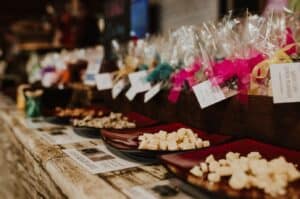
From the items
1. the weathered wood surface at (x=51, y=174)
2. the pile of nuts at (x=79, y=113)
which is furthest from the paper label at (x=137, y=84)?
the weathered wood surface at (x=51, y=174)

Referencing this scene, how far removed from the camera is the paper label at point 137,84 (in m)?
1.64

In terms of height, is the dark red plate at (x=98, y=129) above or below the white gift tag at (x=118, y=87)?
below

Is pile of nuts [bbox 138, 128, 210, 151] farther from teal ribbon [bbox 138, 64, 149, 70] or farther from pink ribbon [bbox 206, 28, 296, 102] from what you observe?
teal ribbon [bbox 138, 64, 149, 70]

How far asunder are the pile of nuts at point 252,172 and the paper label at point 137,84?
758mm

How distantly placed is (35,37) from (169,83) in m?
4.20

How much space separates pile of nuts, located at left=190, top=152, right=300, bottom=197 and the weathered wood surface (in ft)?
0.53

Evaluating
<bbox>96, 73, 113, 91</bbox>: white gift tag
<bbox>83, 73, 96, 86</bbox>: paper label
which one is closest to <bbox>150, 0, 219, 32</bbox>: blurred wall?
<bbox>83, 73, 96, 86</bbox>: paper label

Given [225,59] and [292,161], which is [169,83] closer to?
[225,59]

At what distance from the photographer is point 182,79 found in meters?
1.41

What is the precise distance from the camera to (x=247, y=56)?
3.99ft

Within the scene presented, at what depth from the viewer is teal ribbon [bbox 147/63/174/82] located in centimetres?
152

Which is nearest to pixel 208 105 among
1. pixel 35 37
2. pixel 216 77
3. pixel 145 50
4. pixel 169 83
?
pixel 216 77

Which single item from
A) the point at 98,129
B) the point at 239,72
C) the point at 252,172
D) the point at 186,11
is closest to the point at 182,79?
the point at 239,72

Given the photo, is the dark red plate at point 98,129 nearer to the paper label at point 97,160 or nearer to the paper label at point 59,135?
the paper label at point 59,135
